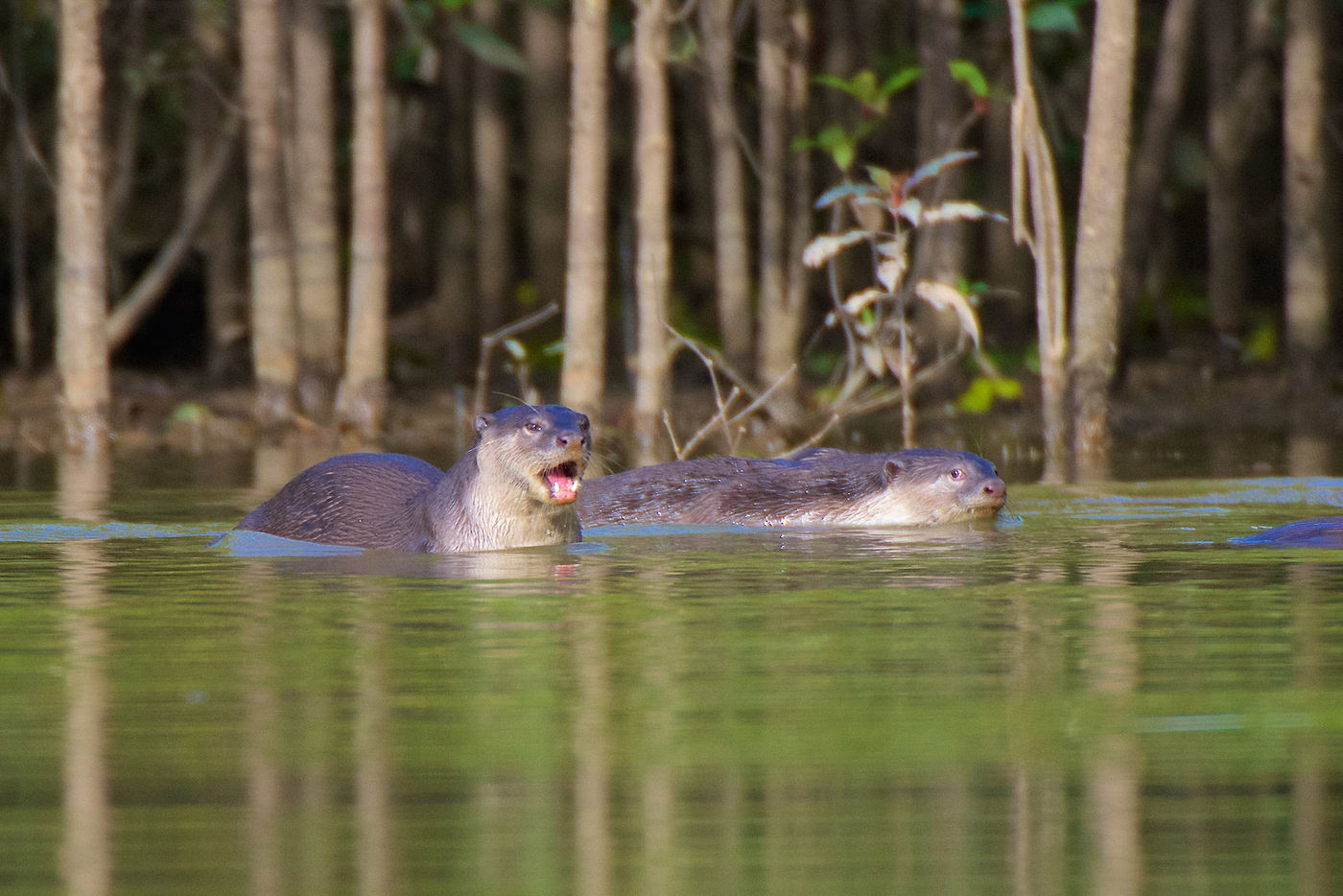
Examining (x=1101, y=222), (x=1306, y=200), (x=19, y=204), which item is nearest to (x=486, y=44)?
(x=1101, y=222)

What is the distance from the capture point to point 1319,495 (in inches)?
459

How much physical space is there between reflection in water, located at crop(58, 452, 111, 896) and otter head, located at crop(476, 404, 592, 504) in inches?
64.4

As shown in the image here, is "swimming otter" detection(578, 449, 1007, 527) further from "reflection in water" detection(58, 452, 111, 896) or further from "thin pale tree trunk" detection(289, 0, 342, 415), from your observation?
"thin pale tree trunk" detection(289, 0, 342, 415)

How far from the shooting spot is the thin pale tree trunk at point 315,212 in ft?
61.0

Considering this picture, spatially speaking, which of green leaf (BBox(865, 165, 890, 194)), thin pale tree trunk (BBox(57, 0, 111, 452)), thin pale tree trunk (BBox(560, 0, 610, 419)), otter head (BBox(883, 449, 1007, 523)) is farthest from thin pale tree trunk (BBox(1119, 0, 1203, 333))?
otter head (BBox(883, 449, 1007, 523))

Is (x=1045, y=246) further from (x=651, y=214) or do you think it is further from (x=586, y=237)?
(x=586, y=237)

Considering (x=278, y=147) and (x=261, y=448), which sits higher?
(x=278, y=147)

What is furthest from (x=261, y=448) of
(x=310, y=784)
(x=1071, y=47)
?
(x=310, y=784)

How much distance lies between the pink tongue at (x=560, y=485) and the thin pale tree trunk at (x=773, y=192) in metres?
8.99

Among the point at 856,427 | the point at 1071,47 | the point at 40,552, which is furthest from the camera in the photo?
the point at 1071,47

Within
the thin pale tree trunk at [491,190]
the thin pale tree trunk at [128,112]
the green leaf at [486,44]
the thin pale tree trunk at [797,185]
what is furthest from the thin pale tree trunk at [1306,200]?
the thin pale tree trunk at [128,112]

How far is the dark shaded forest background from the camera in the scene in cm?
1603

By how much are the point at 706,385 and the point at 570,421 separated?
1223cm

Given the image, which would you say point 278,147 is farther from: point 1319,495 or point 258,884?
point 258,884
